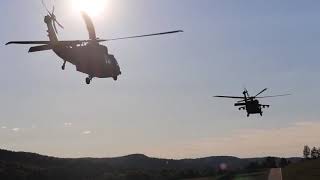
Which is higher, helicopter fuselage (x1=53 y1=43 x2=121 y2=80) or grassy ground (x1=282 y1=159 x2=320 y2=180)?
helicopter fuselage (x1=53 y1=43 x2=121 y2=80)

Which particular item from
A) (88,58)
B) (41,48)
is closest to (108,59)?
(88,58)

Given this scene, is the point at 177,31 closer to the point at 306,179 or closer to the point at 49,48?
the point at 49,48

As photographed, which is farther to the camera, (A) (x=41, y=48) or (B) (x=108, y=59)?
(B) (x=108, y=59)

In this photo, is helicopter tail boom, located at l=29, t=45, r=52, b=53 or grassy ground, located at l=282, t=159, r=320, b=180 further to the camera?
grassy ground, located at l=282, t=159, r=320, b=180

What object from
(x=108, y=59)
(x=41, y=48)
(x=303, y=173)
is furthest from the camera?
(x=303, y=173)

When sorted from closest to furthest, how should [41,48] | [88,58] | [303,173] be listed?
[41,48], [88,58], [303,173]

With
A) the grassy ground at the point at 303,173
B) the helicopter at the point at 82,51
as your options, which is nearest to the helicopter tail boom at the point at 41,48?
the helicopter at the point at 82,51

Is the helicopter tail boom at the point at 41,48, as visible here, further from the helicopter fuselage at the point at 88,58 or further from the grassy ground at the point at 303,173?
the grassy ground at the point at 303,173

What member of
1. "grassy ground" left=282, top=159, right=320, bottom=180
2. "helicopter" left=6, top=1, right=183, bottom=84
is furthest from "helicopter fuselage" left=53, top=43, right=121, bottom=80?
"grassy ground" left=282, top=159, right=320, bottom=180

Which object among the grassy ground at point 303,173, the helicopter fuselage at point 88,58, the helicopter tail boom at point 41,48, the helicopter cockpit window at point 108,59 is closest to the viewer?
the helicopter tail boom at point 41,48

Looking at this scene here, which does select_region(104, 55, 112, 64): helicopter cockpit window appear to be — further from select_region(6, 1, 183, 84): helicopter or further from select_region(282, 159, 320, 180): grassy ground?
select_region(282, 159, 320, 180): grassy ground

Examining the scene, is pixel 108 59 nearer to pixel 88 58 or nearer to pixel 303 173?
pixel 88 58

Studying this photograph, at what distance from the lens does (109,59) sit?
40.8 metres

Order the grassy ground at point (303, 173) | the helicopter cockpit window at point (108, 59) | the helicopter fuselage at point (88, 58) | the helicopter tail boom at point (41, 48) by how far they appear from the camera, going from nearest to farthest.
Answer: the helicopter tail boom at point (41, 48)
the helicopter fuselage at point (88, 58)
the helicopter cockpit window at point (108, 59)
the grassy ground at point (303, 173)
